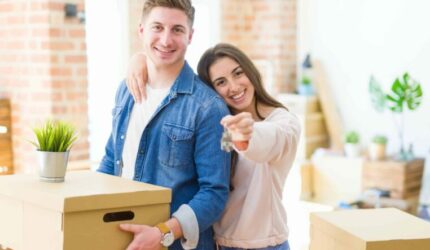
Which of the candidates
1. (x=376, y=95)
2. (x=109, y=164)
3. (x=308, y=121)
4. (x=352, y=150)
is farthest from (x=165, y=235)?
(x=308, y=121)

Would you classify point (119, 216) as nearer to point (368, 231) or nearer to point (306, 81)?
point (368, 231)

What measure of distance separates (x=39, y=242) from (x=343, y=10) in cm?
458

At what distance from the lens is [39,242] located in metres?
1.73

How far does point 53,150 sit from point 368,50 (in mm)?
4275

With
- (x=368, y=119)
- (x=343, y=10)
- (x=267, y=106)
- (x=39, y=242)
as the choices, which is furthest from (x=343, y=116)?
(x=39, y=242)

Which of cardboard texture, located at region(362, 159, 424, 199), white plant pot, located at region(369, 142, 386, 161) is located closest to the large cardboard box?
cardboard texture, located at region(362, 159, 424, 199)

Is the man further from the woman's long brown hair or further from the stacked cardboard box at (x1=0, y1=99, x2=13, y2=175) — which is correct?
the stacked cardboard box at (x1=0, y1=99, x2=13, y2=175)

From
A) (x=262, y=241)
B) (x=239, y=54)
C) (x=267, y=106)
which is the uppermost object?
(x=239, y=54)

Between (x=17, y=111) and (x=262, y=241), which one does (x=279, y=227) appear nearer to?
(x=262, y=241)

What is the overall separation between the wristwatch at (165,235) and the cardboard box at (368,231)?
420 mm

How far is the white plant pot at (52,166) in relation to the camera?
5.98 ft

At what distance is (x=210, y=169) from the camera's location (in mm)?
1848

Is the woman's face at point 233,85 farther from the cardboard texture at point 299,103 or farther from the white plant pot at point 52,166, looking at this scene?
the cardboard texture at point 299,103

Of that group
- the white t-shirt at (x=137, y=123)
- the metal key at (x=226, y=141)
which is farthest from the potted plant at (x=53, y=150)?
the metal key at (x=226, y=141)
